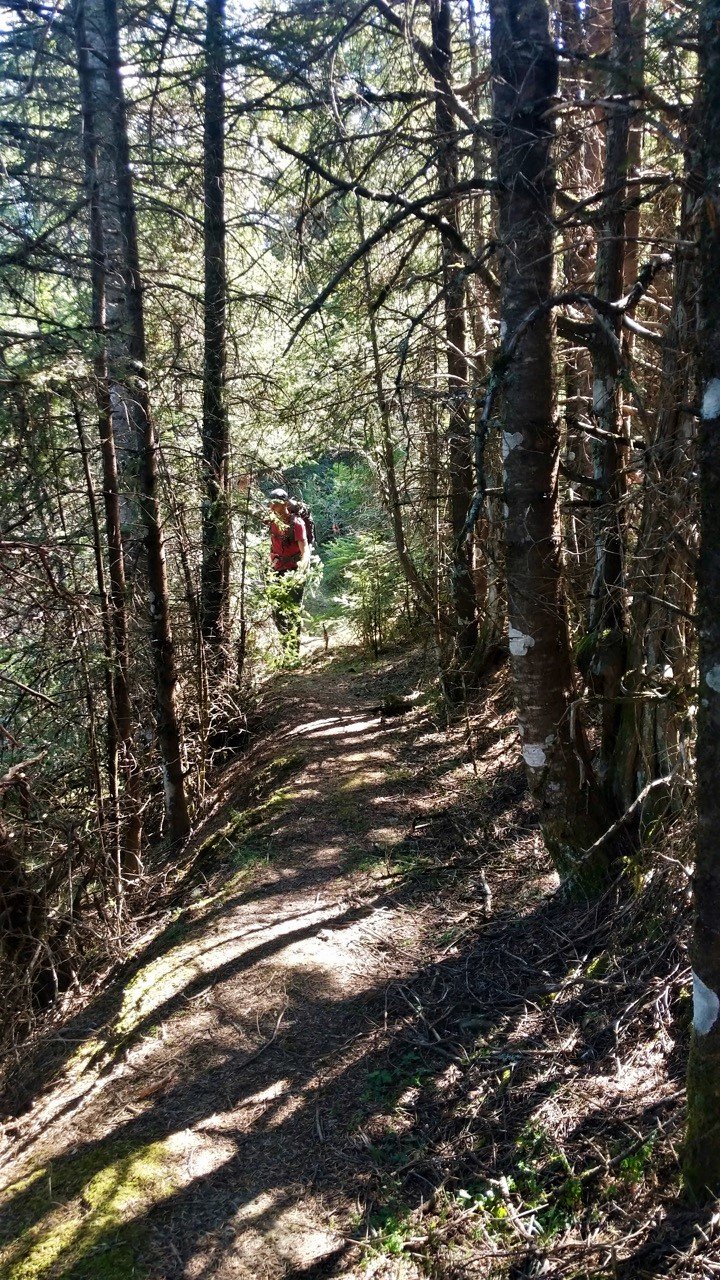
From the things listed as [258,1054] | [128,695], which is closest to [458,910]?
[258,1054]

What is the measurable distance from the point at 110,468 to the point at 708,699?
490 centimetres

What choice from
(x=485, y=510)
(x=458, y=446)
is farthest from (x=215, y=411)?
(x=485, y=510)

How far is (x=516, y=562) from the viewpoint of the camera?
421 centimetres

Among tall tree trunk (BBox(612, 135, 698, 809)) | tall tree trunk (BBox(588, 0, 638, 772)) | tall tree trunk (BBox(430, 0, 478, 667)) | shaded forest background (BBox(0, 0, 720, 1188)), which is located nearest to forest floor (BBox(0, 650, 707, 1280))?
shaded forest background (BBox(0, 0, 720, 1188))

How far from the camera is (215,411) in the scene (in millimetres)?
8461

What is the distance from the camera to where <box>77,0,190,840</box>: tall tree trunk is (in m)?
6.07

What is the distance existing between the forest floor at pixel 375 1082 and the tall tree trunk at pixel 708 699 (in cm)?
30

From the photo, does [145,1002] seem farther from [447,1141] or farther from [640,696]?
[640,696]

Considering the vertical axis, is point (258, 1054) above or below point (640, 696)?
below

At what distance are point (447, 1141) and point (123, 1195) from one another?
137cm

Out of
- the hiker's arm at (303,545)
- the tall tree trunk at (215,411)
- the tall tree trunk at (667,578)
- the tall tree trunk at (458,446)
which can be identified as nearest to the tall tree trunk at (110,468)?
the tall tree trunk at (215,411)

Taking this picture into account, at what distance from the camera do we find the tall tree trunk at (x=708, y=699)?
82.4 inches

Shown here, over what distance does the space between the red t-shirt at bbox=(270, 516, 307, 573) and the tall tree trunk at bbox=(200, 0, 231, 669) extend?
2.91 metres

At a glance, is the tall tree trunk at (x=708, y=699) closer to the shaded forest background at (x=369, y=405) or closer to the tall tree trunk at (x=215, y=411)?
the shaded forest background at (x=369, y=405)
